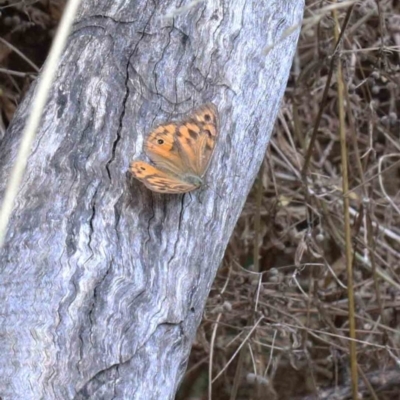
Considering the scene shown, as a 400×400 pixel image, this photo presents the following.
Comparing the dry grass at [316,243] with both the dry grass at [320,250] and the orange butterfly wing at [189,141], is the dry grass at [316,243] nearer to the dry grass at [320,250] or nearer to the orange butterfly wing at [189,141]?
the dry grass at [320,250]

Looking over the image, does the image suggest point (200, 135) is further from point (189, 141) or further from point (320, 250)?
point (320, 250)

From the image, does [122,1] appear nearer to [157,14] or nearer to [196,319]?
[157,14]

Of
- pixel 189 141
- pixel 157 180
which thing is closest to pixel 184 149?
pixel 189 141

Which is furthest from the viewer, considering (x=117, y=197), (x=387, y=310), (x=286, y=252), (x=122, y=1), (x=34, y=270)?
(x=286, y=252)

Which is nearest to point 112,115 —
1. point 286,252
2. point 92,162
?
point 92,162

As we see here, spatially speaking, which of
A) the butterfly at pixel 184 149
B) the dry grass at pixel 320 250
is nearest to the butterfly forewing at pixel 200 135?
the butterfly at pixel 184 149

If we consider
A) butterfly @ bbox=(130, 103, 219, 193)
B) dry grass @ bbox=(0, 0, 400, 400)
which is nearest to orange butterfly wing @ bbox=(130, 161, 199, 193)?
butterfly @ bbox=(130, 103, 219, 193)

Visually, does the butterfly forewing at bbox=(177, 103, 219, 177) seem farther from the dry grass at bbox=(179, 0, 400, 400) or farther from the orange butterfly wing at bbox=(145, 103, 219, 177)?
the dry grass at bbox=(179, 0, 400, 400)
